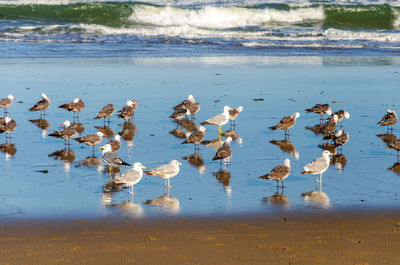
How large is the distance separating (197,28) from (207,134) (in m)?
29.5

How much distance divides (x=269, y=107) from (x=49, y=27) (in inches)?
1071

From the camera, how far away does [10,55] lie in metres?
30.4

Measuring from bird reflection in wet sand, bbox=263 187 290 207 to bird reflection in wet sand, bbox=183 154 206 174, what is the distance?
2058 mm

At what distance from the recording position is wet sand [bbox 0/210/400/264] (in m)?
8.73

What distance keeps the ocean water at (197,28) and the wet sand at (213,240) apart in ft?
70.9

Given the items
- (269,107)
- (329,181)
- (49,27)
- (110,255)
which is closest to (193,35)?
(49,27)

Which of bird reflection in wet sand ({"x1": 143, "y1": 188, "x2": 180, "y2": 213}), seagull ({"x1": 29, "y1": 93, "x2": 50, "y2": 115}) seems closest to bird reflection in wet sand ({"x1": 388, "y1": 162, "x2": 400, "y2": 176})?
bird reflection in wet sand ({"x1": 143, "y1": 188, "x2": 180, "y2": 213})

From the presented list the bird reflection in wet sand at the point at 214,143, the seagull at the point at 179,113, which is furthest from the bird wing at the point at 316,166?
the seagull at the point at 179,113

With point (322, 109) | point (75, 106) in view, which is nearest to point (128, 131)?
point (75, 106)

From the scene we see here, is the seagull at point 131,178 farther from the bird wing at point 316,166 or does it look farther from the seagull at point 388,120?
the seagull at point 388,120

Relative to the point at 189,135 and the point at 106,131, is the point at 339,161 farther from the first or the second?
the point at 106,131

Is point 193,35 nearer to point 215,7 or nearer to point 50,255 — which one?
point 215,7

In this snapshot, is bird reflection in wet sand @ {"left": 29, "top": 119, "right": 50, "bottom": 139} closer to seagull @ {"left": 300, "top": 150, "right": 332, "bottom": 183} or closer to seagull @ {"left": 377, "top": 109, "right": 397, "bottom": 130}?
seagull @ {"left": 300, "top": 150, "right": 332, "bottom": 183}

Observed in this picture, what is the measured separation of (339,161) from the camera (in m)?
14.1
